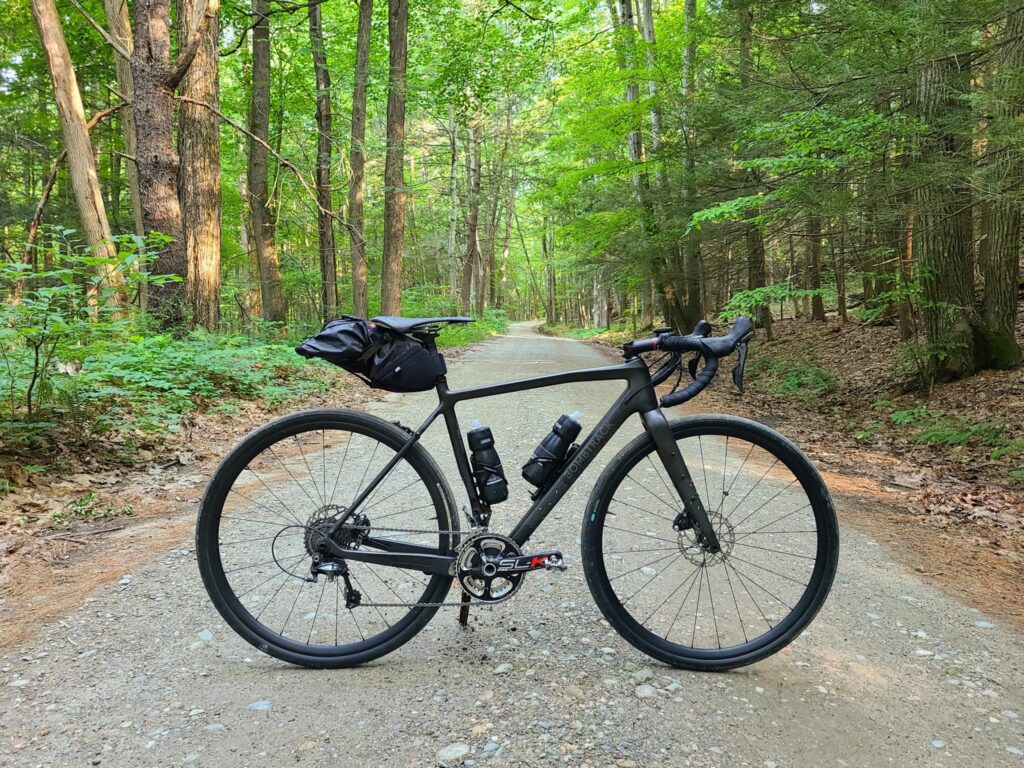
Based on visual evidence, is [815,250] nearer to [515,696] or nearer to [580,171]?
[580,171]

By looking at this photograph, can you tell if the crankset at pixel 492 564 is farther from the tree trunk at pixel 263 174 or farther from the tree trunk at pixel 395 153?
the tree trunk at pixel 263 174

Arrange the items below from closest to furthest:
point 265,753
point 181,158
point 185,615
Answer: point 265,753, point 185,615, point 181,158

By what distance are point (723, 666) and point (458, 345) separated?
15760mm

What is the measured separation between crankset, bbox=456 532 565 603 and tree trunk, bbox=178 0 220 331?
22.2 ft

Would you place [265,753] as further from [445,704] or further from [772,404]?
[772,404]

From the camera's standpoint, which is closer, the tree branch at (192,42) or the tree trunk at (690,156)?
the tree branch at (192,42)

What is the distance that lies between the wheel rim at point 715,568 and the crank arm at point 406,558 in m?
0.62

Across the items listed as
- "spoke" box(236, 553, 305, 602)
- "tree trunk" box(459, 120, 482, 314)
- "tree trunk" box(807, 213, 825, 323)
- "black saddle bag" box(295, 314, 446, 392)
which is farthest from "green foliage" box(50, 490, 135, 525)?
"tree trunk" box(459, 120, 482, 314)

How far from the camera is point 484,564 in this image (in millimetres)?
2100

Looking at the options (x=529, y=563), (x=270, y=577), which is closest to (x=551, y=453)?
(x=529, y=563)

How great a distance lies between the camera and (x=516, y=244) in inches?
1918

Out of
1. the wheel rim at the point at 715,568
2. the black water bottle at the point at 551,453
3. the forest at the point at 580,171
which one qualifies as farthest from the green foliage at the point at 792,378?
the black water bottle at the point at 551,453

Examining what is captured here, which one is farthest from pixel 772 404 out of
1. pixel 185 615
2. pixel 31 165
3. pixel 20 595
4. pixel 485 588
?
pixel 31 165

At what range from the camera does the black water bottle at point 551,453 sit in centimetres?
216
